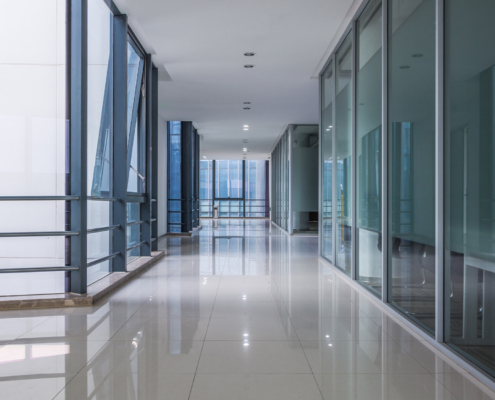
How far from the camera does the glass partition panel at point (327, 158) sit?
321 inches

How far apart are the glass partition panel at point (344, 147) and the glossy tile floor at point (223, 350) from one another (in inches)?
47.8

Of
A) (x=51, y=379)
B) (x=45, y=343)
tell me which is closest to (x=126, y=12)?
(x=45, y=343)

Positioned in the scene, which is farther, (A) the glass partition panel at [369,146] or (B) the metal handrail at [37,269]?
(A) the glass partition panel at [369,146]

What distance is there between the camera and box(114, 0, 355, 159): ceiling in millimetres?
6324

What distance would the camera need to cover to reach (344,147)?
7125 millimetres

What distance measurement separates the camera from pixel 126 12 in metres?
6.86

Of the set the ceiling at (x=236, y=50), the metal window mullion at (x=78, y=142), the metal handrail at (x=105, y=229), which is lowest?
the metal handrail at (x=105, y=229)

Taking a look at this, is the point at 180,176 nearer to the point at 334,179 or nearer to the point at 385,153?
the point at 334,179

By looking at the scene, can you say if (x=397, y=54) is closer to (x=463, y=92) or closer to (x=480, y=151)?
(x=463, y=92)

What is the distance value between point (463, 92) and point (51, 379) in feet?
10.8

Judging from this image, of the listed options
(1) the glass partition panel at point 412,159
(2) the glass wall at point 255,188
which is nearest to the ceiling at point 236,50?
(1) the glass partition panel at point 412,159

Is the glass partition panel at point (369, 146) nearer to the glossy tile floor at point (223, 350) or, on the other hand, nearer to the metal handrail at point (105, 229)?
the glossy tile floor at point (223, 350)

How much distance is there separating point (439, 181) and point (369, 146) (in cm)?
219

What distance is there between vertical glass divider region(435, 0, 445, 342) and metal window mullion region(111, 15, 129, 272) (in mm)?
4517
